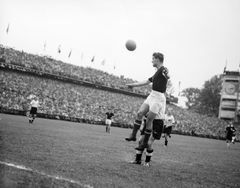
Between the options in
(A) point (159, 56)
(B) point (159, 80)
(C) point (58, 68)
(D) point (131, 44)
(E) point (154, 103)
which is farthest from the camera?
(C) point (58, 68)

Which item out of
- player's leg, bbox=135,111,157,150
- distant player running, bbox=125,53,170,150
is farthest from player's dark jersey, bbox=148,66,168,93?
player's leg, bbox=135,111,157,150

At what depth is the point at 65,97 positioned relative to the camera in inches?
1522

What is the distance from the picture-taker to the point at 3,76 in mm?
34562

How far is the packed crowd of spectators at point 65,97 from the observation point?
33312mm

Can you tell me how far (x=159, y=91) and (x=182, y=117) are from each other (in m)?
47.6

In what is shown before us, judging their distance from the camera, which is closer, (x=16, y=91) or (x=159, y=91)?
(x=159, y=91)

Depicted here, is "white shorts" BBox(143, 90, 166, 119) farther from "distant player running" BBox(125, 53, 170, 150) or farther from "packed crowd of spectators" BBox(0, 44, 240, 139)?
"packed crowd of spectators" BBox(0, 44, 240, 139)

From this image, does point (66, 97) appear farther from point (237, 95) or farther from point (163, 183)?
point (237, 95)

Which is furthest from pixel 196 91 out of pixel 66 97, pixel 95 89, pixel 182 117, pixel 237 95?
pixel 66 97

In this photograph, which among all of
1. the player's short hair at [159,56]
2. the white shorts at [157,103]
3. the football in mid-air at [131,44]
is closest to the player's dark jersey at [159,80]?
the white shorts at [157,103]

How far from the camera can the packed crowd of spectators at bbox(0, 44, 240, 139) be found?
33312 millimetres

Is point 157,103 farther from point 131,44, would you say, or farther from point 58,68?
point 58,68

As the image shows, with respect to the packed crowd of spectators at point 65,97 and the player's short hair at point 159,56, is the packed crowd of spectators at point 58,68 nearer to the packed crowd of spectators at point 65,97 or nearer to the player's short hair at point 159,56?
the packed crowd of spectators at point 65,97

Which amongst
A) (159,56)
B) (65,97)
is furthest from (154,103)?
(65,97)
